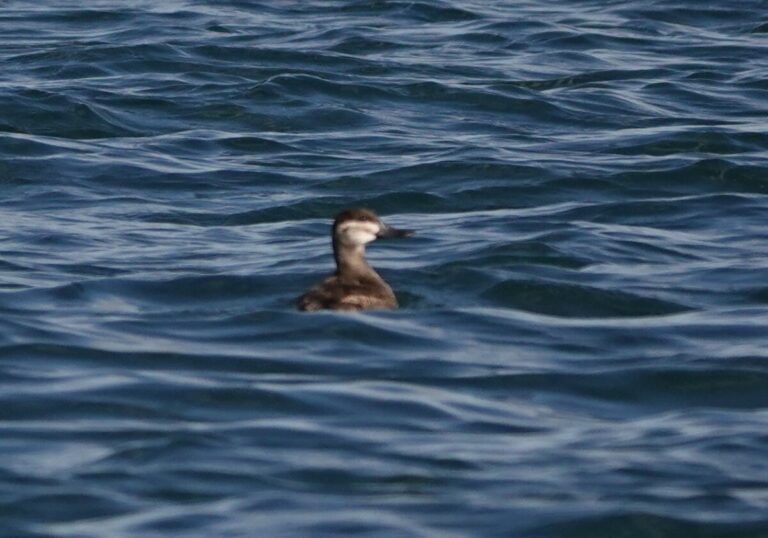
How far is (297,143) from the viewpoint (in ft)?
58.2

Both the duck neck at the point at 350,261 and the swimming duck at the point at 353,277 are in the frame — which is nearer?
the swimming duck at the point at 353,277

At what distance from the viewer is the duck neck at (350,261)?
11.6 m

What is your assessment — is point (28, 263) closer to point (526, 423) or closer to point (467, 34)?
point (526, 423)

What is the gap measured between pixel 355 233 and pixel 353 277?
0.36m

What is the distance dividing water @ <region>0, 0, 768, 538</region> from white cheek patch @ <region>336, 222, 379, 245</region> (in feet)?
1.50

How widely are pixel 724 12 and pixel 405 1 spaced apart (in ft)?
12.1

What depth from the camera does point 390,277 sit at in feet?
42.0

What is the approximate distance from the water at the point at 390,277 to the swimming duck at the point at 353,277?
0.44 ft

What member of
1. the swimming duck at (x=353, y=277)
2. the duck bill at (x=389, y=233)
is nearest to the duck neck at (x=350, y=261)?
the swimming duck at (x=353, y=277)

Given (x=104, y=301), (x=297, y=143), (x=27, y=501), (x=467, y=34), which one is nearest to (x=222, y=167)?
(x=297, y=143)

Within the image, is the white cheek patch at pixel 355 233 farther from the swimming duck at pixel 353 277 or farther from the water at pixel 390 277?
the water at pixel 390 277

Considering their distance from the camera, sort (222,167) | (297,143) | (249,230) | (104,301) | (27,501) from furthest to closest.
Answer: (297,143)
(222,167)
(249,230)
(104,301)
(27,501)

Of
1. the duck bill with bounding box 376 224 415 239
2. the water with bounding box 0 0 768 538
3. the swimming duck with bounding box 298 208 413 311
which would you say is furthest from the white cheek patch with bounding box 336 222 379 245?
the water with bounding box 0 0 768 538

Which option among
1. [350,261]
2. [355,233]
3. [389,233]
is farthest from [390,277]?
[350,261]
